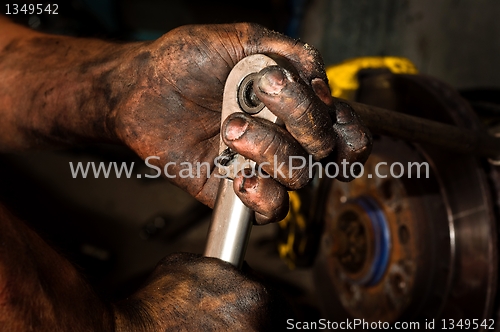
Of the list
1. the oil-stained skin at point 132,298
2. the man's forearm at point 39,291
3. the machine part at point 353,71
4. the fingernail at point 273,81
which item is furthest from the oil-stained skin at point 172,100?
the machine part at point 353,71

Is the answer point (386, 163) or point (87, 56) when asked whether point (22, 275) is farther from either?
point (386, 163)

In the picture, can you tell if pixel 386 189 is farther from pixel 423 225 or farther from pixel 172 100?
pixel 172 100

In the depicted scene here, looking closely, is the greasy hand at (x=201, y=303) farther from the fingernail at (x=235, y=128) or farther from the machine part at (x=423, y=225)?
the machine part at (x=423, y=225)

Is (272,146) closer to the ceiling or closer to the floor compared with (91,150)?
closer to the ceiling

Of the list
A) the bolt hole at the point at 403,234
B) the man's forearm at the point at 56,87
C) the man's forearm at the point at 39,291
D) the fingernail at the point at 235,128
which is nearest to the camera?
the man's forearm at the point at 39,291

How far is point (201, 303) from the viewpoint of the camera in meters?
0.49

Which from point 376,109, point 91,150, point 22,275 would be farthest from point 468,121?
point 91,150

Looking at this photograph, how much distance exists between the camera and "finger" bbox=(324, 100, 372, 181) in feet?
1.86

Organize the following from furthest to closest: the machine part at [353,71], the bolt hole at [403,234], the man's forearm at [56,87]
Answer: the machine part at [353,71] → the bolt hole at [403,234] → the man's forearm at [56,87]

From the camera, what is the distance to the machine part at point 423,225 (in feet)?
2.63

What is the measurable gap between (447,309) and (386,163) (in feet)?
1.18

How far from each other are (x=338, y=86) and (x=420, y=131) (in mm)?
557

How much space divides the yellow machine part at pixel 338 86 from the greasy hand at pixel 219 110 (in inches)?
23.2

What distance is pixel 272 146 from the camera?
0.48 m
